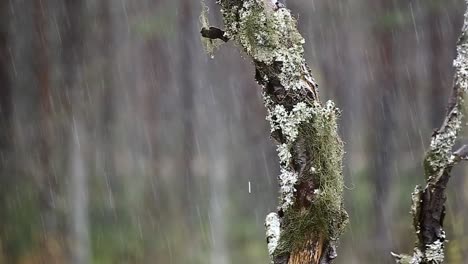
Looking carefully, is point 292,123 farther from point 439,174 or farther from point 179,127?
point 179,127

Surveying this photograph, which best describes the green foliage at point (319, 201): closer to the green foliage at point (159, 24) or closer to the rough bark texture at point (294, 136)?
the rough bark texture at point (294, 136)

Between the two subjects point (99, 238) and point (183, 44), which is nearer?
point (99, 238)

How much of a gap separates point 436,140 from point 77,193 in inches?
308

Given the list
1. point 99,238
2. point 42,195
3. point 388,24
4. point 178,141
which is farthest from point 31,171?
point 388,24

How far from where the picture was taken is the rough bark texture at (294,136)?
6.17 feet

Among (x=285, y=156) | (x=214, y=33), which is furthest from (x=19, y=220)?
(x=285, y=156)

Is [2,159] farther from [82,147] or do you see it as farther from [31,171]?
[82,147]

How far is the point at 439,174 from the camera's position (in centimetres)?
181

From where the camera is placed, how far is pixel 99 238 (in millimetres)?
9492

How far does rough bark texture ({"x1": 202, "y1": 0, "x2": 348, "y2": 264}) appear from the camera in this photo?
188 centimetres

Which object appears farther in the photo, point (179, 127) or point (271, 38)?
point (179, 127)

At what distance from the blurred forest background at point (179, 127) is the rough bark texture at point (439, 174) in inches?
206

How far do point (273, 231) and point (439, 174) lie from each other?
468 mm

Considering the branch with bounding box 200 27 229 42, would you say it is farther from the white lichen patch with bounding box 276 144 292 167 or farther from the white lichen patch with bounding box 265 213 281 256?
the white lichen patch with bounding box 265 213 281 256
